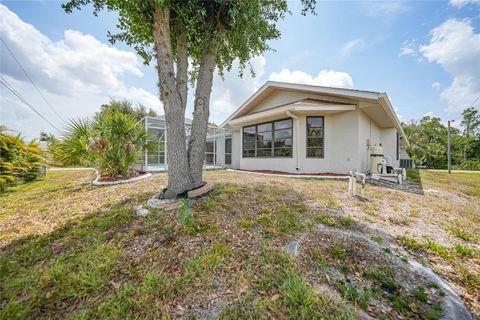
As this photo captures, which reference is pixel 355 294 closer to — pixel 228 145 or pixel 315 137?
pixel 315 137

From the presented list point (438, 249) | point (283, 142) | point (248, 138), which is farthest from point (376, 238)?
point (248, 138)

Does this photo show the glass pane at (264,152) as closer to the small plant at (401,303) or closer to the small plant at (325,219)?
the small plant at (325,219)

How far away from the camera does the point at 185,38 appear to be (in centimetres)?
412

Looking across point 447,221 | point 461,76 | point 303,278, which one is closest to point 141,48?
point 303,278

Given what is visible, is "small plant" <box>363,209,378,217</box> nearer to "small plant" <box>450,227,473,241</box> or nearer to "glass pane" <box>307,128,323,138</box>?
"small plant" <box>450,227,473,241</box>

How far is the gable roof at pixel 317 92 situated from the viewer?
7450 mm

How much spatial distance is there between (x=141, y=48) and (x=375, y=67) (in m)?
11.8

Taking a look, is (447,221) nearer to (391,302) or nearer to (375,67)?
(391,302)

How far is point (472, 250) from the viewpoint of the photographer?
2393 millimetres

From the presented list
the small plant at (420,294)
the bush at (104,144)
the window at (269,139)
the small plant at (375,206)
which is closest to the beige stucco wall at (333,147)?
the window at (269,139)

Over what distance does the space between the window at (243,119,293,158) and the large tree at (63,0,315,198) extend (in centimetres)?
570

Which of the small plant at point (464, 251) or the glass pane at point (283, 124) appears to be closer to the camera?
the small plant at point (464, 251)

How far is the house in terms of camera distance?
8484mm

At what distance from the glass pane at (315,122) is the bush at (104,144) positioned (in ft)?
27.1
